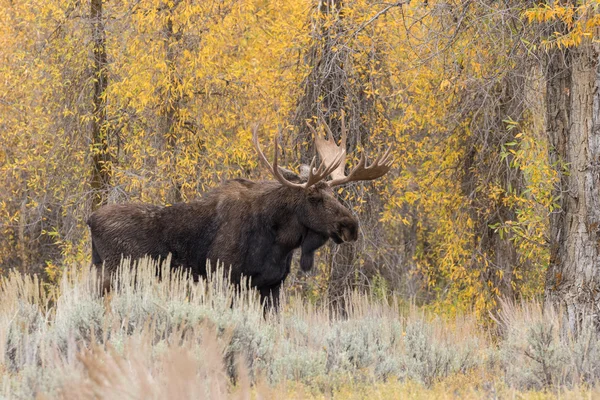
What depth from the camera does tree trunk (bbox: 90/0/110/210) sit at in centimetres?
1566

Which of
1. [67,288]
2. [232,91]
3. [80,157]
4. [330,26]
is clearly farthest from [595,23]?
[80,157]

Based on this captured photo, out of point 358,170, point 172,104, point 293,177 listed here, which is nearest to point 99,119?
point 172,104

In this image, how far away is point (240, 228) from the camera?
11586mm

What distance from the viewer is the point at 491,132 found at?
13445mm

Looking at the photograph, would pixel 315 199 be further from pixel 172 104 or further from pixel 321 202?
pixel 172 104

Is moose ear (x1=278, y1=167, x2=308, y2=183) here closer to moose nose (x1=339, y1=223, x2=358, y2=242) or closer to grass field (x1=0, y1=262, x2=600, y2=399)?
moose nose (x1=339, y1=223, x2=358, y2=242)

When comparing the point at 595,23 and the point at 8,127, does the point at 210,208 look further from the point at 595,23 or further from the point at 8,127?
the point at 8,127

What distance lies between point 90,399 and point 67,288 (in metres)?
3.46

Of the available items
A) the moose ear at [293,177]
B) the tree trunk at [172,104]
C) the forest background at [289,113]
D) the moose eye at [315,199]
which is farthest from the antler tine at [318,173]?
the tree trunk at [172,104]

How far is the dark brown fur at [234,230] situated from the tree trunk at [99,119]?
162 inches

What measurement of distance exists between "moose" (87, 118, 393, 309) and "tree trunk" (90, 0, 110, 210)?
4.11 meters

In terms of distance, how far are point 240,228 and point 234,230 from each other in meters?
0.07

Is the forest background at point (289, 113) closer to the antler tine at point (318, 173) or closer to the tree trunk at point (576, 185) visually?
the antler tine at point (318, 173)

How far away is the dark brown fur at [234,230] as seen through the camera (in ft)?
37.5
